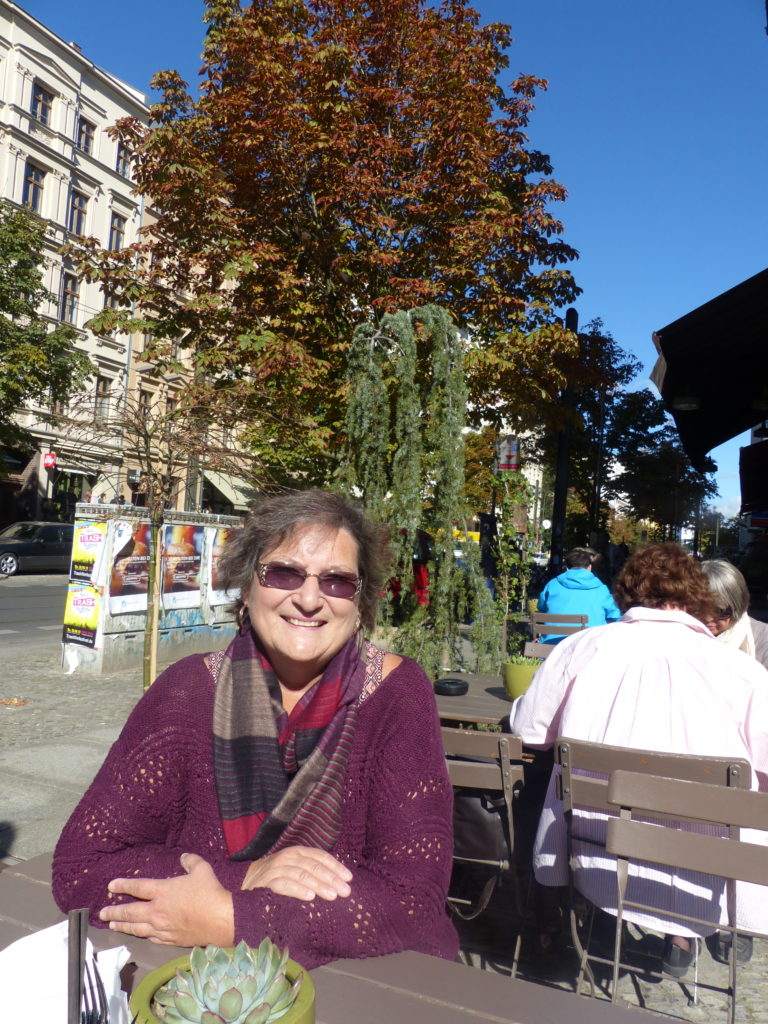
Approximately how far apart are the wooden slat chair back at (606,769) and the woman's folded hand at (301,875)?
3.56 ft

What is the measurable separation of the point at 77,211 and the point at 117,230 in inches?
103

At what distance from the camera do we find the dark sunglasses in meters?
2.11

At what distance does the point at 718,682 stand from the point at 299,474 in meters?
7.77

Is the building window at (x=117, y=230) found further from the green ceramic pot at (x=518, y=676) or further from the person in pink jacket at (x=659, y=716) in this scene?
the person in pink jacket at (x=659, y=716)

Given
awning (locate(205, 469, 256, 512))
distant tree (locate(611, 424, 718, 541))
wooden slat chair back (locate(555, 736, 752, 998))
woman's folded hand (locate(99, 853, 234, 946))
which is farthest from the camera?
distant tree (locate(611, 424, 718, 541))

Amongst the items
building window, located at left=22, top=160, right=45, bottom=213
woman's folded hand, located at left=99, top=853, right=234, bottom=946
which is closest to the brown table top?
woman's folded hand, located at left=99, top=853, right=234, bottom=946

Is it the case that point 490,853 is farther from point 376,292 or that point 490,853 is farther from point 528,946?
point 376,292

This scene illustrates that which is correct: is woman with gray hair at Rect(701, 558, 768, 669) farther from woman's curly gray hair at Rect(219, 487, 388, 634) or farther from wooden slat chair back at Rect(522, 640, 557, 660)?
woman's curly gray hair at Rect(219, 487, 388, 634)

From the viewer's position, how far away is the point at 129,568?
9.48 m

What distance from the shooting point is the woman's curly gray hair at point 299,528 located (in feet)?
7.17

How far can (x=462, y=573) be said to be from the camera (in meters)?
6.23

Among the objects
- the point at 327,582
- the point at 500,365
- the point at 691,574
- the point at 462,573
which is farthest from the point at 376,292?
the point at 327,582

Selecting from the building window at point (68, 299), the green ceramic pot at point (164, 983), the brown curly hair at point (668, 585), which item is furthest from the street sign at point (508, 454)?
the building window at point (68, 299)

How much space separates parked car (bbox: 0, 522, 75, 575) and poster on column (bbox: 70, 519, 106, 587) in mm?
14866
